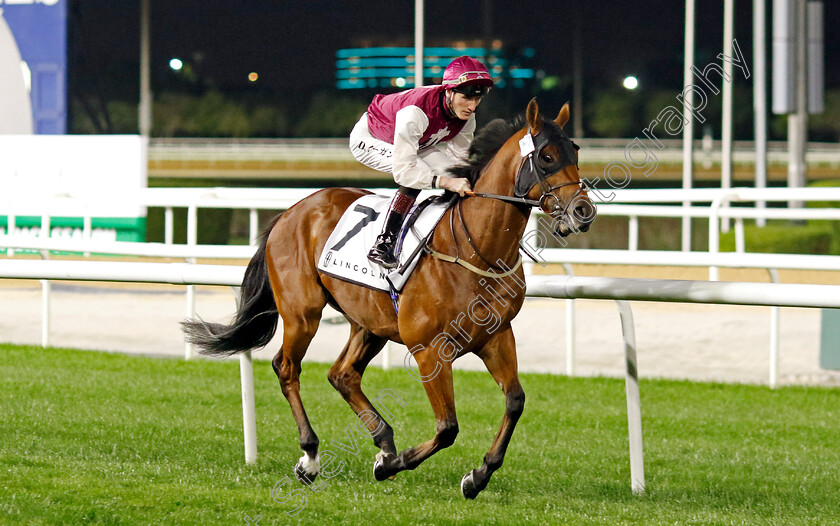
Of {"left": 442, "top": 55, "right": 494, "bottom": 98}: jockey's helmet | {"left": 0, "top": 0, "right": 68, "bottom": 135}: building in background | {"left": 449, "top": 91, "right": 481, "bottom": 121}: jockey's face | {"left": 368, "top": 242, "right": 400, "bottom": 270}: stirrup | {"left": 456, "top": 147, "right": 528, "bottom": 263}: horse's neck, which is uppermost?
{"left": 0, "top": 0, "right": 68, "bottom": 135}: building in background

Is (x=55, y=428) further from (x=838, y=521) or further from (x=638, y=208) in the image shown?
(x=638, y=208)

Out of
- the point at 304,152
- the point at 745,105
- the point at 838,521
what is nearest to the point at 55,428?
the point at 838,521

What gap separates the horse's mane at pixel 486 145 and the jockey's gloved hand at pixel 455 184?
6 centimetres

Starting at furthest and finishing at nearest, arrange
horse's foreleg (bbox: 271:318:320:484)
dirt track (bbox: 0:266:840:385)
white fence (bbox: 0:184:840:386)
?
1. dirt track (bbox: 0:266:840:385)
2. white fence (bbox: 0:184:840:386)
3. horse's foreleg (bbox: 271:318:320:484)

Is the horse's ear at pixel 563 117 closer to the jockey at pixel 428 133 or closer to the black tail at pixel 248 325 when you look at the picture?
the jockey at pixel 428 133

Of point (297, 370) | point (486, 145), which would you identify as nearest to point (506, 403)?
point (486, 145)

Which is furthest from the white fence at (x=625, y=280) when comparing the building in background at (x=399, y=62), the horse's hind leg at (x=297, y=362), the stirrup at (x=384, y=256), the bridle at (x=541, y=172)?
the building in background at (x=399, y=62)

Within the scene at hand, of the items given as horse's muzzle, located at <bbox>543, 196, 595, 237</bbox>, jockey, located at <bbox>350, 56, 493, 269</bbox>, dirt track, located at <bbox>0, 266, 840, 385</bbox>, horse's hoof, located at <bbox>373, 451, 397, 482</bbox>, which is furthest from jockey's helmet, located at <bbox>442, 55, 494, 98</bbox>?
dirt track, located at <bbox>0, 266, 840, 385</bbox>

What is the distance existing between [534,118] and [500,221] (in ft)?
1.16

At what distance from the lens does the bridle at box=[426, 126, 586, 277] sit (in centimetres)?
321

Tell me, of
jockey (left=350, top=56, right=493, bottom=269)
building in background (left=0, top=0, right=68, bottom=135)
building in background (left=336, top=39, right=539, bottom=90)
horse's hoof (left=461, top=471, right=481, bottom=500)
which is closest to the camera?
horse's hoof (left=461, top=471, right=481, bottom=500)

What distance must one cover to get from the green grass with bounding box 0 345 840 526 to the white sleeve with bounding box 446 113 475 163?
3.85ft

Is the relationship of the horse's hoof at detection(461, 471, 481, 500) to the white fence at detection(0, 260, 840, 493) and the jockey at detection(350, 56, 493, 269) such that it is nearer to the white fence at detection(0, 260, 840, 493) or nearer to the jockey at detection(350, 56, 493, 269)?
the white fence at detection(0, 260, 840, 493)

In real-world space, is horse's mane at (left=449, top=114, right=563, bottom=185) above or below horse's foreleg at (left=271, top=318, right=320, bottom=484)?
above
